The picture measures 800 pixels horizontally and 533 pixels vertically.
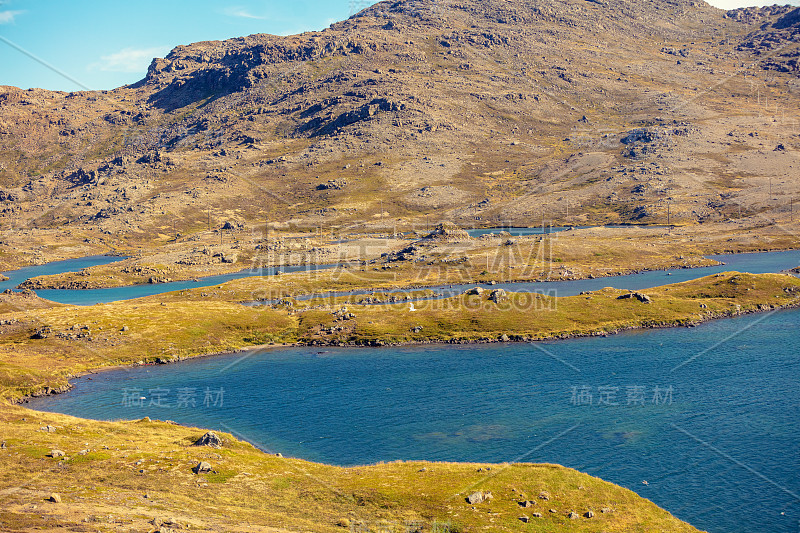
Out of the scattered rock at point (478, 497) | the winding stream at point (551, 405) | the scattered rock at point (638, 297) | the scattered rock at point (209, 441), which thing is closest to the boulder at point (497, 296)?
the winding stream at point (551, 405)

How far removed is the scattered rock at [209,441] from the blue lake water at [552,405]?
1196 centimetres

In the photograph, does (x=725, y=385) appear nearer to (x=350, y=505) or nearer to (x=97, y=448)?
(x=350, y=505)

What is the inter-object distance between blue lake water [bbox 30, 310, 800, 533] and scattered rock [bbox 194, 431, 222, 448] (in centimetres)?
1196

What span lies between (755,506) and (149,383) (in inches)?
4728

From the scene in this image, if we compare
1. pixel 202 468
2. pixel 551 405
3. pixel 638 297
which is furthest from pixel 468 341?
pixel 202 468

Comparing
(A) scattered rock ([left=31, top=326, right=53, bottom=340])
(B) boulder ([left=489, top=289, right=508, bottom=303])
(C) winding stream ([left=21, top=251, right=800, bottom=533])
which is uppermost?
(B) boulder ([left=489, top=289, right=508, bottom=303])

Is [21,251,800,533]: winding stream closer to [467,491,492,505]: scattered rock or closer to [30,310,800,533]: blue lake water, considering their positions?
[30,310,800,533]: blue lake water

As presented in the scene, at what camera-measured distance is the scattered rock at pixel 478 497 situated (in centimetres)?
6425

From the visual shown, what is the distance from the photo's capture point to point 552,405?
4232 inches

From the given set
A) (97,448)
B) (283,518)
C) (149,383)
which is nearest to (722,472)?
(283,518)

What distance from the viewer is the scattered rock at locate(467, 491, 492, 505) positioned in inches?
2530

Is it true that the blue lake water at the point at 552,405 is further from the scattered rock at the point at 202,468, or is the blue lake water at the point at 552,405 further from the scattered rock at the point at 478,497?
the scattered rock at the point at 202,468

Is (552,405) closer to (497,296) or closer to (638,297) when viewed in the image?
(497,296)

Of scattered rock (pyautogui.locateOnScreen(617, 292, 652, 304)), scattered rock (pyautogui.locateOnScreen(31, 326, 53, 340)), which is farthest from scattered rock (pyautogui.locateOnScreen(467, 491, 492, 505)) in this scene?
scattered rock (pyautogui.locateOnScreen(31, 326, 53, 340))
